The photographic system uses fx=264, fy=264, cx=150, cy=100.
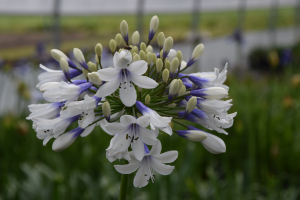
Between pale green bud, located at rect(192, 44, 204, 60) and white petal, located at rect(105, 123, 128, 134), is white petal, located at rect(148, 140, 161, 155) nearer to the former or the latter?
white petal, located at rect(105, 123, 128, 134)

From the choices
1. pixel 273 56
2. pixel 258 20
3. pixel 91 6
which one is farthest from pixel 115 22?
pixel 258 20

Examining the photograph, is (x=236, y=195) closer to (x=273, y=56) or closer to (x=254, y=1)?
(x=273, y=56)

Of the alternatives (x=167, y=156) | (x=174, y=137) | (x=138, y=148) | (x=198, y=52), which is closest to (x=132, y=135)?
(x=138, y=148)

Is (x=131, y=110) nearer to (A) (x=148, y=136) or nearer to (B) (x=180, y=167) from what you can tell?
(A) (x=148, y=136)

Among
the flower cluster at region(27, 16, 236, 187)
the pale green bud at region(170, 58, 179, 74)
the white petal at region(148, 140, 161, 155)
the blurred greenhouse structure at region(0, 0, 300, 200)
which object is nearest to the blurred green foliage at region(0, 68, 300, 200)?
the blurred greenhouse structure at region(0, 0, 300, 200)

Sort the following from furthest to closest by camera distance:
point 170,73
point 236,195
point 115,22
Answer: point 115,22
point 236,195
point 170,73
